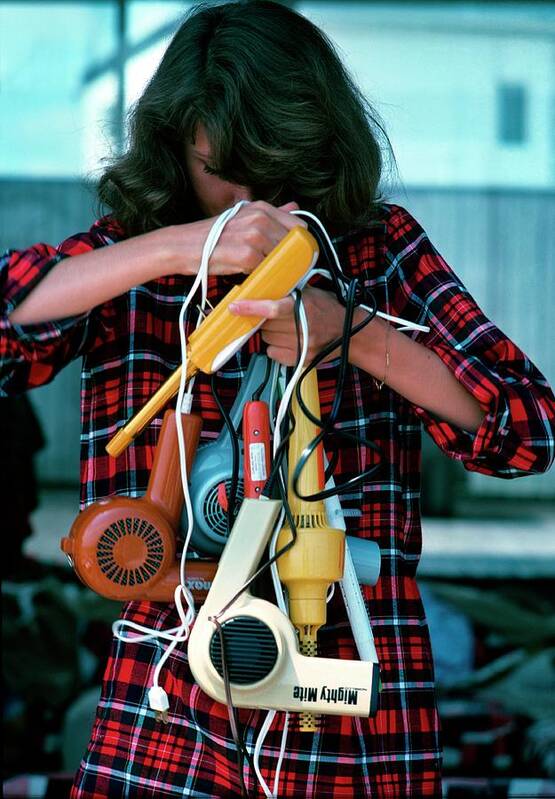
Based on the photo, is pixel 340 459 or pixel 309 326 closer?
pixel 309 326

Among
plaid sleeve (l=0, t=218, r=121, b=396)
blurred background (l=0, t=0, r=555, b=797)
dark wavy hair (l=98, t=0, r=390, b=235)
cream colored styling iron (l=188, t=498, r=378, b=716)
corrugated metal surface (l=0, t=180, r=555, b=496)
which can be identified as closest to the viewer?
cream colored styling iron (l=188, t=498, r=378, b=716)

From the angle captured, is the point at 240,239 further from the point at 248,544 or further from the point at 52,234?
the point at 52,234

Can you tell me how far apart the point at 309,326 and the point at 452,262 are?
3.21 meters

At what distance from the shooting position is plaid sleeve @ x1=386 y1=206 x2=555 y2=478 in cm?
111

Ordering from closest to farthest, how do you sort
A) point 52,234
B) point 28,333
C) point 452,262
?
point 28,333 < point 52,234 < point 452,262

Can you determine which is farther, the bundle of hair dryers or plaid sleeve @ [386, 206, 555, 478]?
plaid sleeve @ [386, 206, 555, 478]

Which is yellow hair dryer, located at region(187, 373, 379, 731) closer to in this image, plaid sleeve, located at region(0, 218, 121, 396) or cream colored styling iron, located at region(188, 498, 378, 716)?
cream colored styling iron, located at region(188, 498, 378, 716)

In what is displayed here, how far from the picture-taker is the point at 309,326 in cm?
105

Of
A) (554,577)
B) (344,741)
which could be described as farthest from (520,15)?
(344,741)

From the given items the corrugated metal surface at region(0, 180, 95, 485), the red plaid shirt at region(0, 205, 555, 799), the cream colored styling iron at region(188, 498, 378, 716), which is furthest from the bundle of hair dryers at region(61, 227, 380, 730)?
the corrugated metal surface at region(0, 180, 95, 485)

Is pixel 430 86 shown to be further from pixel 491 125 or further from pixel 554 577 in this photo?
pixel 554 577

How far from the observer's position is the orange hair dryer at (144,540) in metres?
1.04

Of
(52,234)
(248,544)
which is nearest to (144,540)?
(248,544)

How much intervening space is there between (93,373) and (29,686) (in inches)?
86.3
